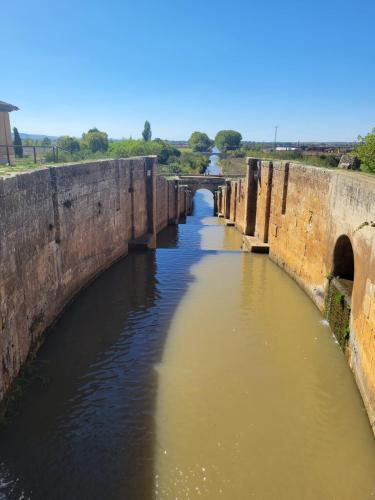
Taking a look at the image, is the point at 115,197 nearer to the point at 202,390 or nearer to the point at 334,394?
the point at 202,390

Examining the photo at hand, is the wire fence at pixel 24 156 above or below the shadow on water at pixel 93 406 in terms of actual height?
above

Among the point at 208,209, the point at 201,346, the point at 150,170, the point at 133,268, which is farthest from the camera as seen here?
the point at 208,209

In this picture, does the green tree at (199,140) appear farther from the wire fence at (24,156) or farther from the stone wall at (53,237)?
the stone wall at (53,237)

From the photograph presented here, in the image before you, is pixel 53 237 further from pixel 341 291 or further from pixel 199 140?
pixel 199 140

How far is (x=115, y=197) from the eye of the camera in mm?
14352

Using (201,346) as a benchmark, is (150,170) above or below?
above

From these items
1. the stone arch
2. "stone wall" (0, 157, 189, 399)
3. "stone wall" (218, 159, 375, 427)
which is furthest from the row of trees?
the stone arch

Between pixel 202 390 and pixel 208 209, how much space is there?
124 feet

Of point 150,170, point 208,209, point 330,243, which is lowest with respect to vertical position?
point 208,209

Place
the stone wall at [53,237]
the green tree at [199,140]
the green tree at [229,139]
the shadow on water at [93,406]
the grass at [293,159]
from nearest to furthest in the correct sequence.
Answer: the shadow on water at [93,406], the stone wall at [53,237], the grass at [293,159], the green tree at [229,139], the green tree at [199,140]

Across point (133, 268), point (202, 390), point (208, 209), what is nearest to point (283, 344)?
point (202, 390)

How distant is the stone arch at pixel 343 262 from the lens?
940cm

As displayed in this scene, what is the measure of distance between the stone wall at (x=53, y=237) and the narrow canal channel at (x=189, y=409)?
75cm

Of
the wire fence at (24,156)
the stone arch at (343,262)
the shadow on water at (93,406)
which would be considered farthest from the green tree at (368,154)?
the wire fence at (24,156)
